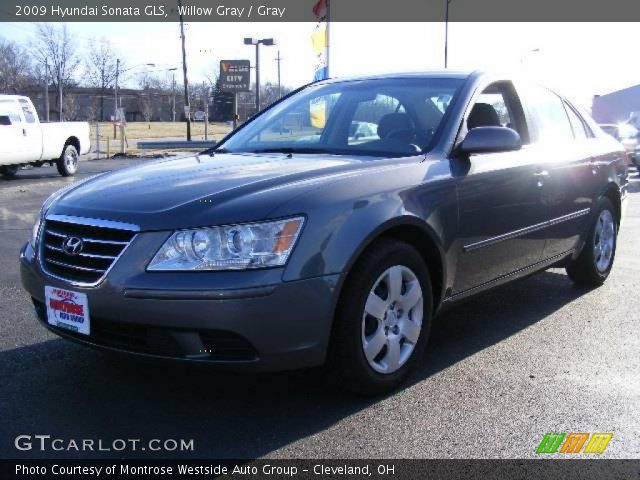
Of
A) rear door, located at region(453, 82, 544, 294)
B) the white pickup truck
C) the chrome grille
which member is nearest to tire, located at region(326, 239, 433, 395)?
rear door, located at region(453, 82, 544, 294)

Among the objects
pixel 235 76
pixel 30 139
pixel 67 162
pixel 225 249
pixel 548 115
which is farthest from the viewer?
pixel 235 76

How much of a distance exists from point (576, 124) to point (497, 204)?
1.73 meters

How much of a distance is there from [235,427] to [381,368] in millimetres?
748

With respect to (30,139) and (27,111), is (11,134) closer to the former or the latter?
(30,139)

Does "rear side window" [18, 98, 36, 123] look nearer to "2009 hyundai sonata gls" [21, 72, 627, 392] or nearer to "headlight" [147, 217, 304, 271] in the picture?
"2009 hyundai sonata gls" [21, 72, 627, 392]

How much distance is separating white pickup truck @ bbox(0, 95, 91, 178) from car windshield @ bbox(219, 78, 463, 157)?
1267 cm

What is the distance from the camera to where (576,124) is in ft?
17.1

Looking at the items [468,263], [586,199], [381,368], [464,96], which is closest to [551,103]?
[586,199]

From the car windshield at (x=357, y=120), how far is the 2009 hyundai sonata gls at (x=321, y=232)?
1cm

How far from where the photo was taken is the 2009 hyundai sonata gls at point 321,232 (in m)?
2.78

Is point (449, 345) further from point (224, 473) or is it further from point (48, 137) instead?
point (48, 137)

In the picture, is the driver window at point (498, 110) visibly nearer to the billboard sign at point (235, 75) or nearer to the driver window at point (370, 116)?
the driver window at point (370, 116)

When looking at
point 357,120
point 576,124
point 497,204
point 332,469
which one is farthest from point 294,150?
point 576,124

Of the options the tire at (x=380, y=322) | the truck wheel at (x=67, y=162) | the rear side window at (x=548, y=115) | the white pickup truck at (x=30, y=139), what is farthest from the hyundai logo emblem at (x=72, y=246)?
the truck wheel at (x=67, y=162)
